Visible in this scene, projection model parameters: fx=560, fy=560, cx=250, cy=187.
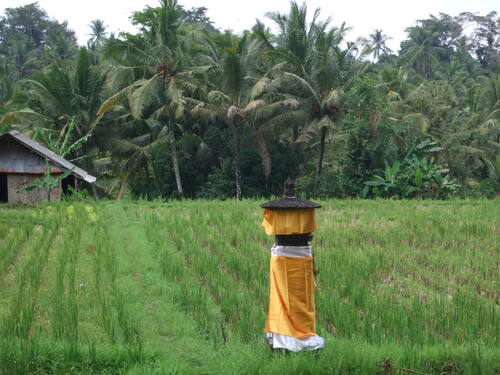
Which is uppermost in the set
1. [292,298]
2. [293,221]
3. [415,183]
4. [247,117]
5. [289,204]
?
[247,117]

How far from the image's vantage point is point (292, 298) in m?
3.91

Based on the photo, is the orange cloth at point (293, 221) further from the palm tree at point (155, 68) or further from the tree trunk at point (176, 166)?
the tree trunk at point (176, 166)

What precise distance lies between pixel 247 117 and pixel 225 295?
486 inches

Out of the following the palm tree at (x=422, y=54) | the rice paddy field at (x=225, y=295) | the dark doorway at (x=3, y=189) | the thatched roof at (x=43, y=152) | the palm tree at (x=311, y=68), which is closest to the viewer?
the rice paddy field at (x=225, y=295)

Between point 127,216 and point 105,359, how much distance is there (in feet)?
22.1

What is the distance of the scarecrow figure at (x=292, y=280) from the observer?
12.8 ft

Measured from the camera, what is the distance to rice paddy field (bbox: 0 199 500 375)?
3.81 meters

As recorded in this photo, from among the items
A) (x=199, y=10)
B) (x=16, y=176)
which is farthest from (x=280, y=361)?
(x=199, y=10)

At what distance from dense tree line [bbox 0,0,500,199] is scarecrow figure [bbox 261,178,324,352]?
33.7ft

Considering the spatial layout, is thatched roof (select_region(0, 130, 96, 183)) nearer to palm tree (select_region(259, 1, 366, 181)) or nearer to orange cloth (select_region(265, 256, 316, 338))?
palm tree (select_region(259, 1, 366, 181))

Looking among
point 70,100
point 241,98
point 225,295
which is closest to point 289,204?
point 225,295

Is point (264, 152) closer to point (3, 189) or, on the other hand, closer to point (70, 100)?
point (70, 100)

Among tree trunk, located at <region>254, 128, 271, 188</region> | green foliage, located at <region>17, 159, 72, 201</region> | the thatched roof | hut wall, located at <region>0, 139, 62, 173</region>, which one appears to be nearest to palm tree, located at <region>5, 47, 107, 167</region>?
hut wall, located at <region>0, 139, 62, 173</region>

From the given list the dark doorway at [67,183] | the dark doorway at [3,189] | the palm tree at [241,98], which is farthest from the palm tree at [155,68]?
the dark doorway at [3,189]
